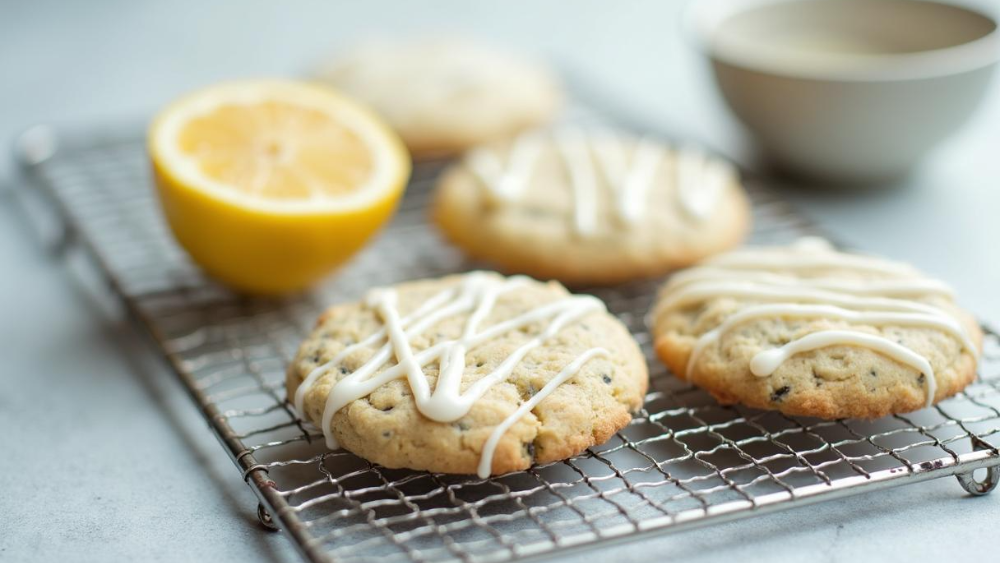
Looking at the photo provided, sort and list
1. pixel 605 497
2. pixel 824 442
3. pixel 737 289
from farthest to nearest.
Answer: pixel 737 289
pixel 824 442
pixel 605 497

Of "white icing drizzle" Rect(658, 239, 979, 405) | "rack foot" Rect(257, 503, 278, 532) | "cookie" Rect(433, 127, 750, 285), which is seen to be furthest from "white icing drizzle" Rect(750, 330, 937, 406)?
"rack foot" Rect(257, 503, 278, 532)

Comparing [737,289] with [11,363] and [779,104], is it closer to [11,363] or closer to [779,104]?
[779,104]

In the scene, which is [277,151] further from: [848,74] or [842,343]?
[848,74]

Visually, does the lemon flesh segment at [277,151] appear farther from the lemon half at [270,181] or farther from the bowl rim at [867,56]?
the bowl rim at [867,56]

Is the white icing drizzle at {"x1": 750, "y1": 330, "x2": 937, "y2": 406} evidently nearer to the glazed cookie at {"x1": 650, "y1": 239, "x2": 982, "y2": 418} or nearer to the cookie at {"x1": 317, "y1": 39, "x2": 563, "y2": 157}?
the glazed cookie at {"x1": 650, "y1": 239, "x2": 982, "y2": 418}

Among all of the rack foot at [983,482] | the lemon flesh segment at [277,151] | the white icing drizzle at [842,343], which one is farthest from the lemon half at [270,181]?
the rack foot at [983,482]

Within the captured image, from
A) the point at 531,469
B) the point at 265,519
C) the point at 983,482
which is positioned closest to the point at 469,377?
the point at 531,469

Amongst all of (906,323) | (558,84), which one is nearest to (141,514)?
(906,323)
